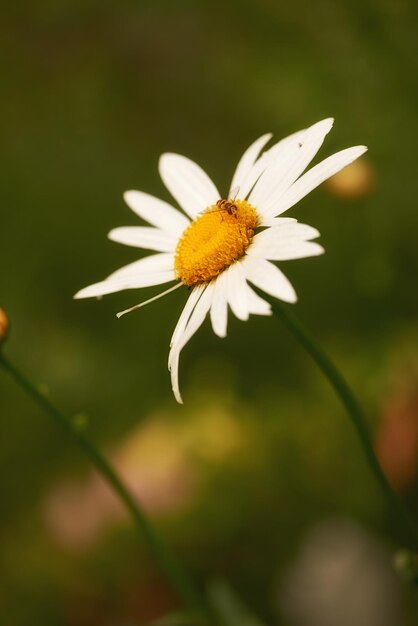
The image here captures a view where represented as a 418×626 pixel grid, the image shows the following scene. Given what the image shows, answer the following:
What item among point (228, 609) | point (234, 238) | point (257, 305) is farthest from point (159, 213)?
point (228, 609)

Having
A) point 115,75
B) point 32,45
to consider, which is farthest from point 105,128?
point 32,45

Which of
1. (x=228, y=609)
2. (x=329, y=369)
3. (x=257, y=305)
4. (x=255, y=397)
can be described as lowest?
(x=228, y=609)

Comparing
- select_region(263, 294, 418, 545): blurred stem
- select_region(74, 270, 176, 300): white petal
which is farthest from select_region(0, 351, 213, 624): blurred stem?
select_region(263, 294, 418, 545): blurred stem

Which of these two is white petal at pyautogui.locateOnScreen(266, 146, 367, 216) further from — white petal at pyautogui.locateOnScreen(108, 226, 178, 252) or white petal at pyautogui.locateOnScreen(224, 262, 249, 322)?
white petal at pyautogui.locateOnScreen(108, 226, 178, 252)

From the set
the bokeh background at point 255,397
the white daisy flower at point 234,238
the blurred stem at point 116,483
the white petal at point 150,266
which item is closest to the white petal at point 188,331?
the white daisy flower at point 234,238

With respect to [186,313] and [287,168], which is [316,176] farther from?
[186,313]

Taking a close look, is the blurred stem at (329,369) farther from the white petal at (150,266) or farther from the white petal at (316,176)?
the white petal at (150,266)
